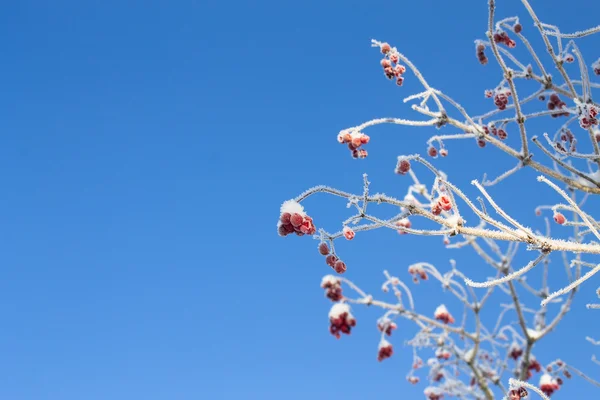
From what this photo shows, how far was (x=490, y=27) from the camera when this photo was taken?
3.59 meters

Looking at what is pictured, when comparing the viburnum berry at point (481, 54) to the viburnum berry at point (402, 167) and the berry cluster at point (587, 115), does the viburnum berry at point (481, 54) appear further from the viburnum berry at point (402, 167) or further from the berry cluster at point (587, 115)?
the viburnum berry at point (402, 167)

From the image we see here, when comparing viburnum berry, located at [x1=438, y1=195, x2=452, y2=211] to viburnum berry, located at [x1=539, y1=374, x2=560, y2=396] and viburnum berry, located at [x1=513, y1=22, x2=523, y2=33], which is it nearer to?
viburnum berry, located at [x1=513, y1=22, x2=523, y2=33]

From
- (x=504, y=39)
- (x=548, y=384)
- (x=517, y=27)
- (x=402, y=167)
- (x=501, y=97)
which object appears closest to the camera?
(x=402, y=167)

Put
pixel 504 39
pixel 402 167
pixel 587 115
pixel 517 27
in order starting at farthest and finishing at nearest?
pixel 504 39 → pixel 517 27 → pixel 402 167 → pixel 587 115

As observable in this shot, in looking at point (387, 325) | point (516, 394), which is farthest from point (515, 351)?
point (516, 394)

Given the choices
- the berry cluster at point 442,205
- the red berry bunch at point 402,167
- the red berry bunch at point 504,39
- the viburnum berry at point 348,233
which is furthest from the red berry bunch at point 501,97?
the viburnum berry at point 348,233

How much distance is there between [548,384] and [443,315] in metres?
1.60

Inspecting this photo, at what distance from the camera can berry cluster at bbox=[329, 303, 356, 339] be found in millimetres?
4508

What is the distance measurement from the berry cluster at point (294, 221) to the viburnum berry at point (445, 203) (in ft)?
2.15

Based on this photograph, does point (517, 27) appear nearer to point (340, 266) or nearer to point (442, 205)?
point (442, 205)

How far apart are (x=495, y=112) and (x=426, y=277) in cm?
344

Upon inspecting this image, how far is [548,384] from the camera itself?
6.79 metres

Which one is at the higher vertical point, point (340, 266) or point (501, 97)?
point (501, 97)

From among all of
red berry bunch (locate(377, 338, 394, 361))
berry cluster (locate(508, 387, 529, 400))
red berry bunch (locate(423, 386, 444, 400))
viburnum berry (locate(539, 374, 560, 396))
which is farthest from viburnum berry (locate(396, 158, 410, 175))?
red berry bunch (locate(423, 386, 444, 400))
